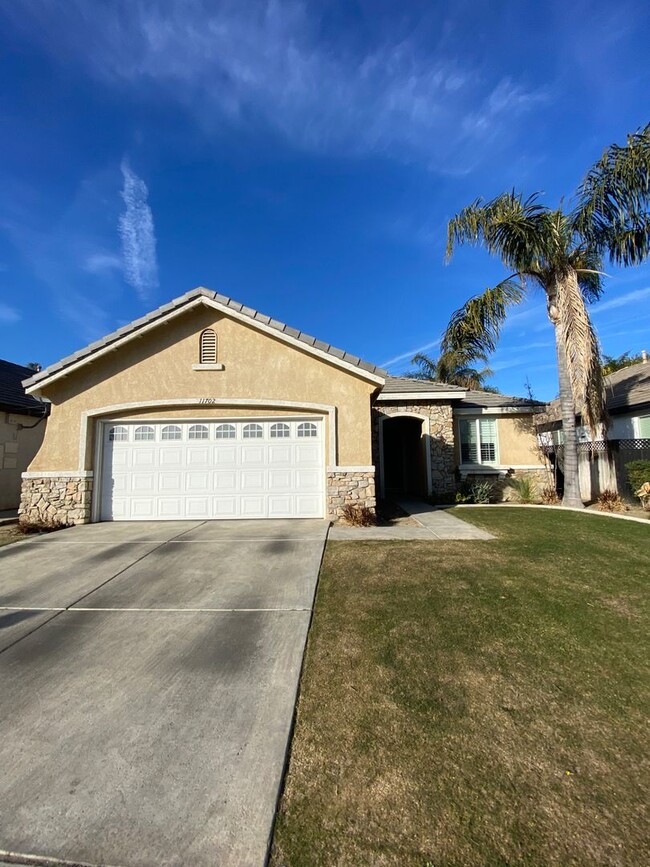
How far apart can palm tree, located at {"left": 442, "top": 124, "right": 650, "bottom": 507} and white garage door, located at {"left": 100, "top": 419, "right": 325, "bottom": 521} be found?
7170 mm

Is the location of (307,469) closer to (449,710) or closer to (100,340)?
(100,340)

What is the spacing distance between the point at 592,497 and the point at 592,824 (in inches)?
531

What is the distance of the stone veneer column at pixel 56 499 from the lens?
9.86m

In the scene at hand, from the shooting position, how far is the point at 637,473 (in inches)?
443

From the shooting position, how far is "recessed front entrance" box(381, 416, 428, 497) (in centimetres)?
1518

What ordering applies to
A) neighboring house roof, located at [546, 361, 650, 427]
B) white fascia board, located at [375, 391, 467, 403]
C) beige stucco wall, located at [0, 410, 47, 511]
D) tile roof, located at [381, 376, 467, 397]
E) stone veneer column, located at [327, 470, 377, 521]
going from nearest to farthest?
stone veneer column, located at [327, 470, 377, 521] → neighboring house roof, located at [546, 361, 650, 427] → beige stucco wall, located at [0, 410, 47, 511] → white fascia board, located at [375, 391, 467, 403] → tile roof, located at [381, 376, 467, 397]

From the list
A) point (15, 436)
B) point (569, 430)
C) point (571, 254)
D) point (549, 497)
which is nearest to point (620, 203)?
point (571, 254)

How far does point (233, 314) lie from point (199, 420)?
281 centimetres

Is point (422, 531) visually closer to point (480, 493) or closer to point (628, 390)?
point (480, 493)

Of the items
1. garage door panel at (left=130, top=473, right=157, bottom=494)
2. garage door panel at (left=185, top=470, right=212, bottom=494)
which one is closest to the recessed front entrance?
garage door panel at (left=185, top=470, right=212, bottom=494)

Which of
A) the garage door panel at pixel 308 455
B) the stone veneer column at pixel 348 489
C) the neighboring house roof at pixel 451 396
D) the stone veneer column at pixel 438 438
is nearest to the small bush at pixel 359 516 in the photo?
the stone veneer column at pixel 348 489

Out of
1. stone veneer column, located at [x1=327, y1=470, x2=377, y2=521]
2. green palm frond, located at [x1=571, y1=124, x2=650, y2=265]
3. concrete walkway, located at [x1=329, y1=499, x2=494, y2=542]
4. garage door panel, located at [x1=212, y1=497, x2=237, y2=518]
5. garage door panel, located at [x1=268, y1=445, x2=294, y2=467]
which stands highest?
green palm frond, located at [x1=571, y1=124, x2=650, y2=265]

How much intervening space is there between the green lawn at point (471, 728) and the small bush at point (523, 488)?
952 cm

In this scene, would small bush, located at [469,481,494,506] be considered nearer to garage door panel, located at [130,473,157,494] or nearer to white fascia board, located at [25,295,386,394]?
white fascia board, located at [25,295,386,394]
